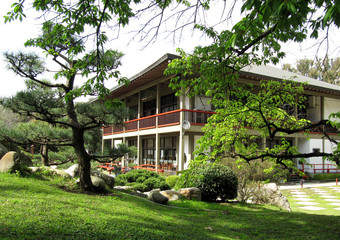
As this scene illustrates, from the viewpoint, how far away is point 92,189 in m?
8.36

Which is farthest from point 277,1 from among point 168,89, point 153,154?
point 153,154

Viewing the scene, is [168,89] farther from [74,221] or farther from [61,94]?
[74,221]

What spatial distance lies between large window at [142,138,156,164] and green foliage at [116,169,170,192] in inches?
372

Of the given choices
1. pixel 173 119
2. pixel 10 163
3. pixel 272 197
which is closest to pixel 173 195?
pixel 272 197

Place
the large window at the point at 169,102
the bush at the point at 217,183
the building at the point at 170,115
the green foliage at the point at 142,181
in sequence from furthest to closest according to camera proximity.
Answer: the large window at the point at 169,102, the building at the point at 170,115, the green foliage at the point at 142,181, the bush at the point at 217,183

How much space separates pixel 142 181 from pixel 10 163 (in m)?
6.17

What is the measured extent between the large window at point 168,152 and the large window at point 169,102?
2.23 metres

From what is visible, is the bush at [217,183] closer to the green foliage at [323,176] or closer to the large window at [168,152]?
the large window at [168,152]

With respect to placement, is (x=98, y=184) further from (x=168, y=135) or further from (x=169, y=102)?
(x=169, y=102)

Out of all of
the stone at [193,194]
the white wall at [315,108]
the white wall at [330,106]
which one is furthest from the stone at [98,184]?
the white wall at [330,106]

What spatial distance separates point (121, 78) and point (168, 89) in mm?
14300

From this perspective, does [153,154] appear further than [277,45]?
Yes

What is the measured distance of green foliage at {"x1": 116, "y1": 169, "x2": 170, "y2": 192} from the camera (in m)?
12.6

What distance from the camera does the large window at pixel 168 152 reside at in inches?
799
